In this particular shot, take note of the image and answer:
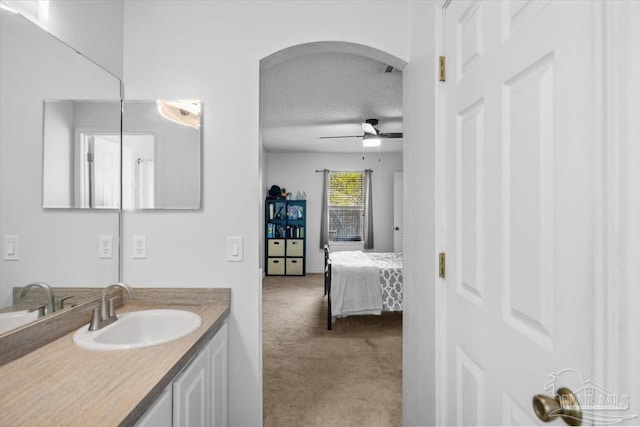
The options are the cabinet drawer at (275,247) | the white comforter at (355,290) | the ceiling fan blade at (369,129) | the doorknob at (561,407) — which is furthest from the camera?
the cabinet drawer at (275,247)

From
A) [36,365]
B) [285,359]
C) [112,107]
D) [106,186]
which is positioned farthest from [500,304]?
[285,359]

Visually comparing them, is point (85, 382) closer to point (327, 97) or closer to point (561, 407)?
point (561, 407)

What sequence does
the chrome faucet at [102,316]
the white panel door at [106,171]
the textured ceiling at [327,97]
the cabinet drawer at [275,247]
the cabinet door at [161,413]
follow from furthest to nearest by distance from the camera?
1. the cabinet drawer at [275,247]
2. the textured ceiling at [327,97]
3. the white panel door at [106,171]
4. the chrome faucet at [102,316]
5. the cabinet door at [161,413]

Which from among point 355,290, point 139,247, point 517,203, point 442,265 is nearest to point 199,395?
point 139,247

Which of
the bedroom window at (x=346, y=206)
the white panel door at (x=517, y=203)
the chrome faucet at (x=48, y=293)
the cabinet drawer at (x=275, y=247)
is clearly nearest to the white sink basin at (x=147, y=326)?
the chrome faucet at (x=48, y=293)

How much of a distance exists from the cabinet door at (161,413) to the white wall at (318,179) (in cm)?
624

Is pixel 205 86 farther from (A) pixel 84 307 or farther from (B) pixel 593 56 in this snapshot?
(B) pixel 593 56

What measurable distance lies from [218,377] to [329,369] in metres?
1.44

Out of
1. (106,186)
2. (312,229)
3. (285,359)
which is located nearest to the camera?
(106,186)

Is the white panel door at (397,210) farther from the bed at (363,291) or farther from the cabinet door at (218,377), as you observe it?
the cabinet door at (218,377)

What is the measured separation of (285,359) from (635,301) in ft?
9.47

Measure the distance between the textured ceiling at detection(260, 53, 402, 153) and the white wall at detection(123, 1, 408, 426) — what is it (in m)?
0.85

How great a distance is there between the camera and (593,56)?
628mm

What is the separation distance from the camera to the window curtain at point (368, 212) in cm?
726
